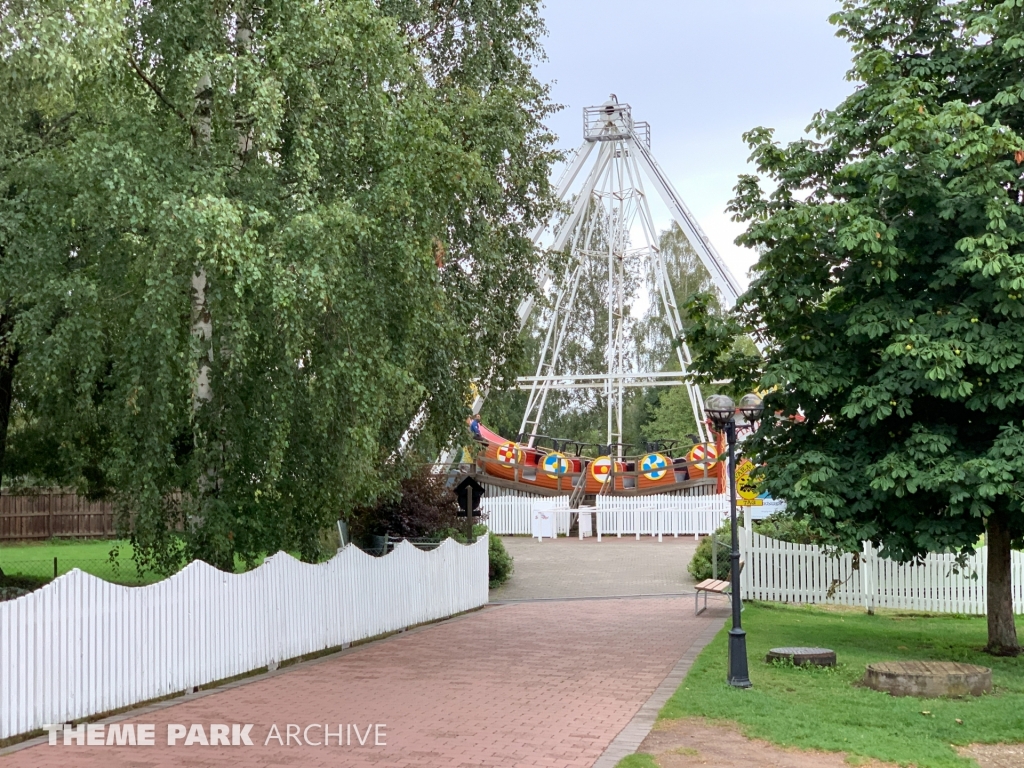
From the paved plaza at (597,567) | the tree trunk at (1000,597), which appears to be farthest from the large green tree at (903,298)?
the paved plaza at (597,567)

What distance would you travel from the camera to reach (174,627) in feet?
31.7

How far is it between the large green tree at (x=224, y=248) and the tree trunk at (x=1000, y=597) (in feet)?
24.8

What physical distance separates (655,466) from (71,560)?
58.4 ft

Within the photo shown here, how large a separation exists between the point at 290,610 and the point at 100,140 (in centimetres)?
534

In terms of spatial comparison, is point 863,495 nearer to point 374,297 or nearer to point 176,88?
point 374,297

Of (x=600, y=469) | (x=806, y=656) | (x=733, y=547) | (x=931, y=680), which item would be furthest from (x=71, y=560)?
(x=931, y=680)

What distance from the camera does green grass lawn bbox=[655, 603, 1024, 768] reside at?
8.12 meters

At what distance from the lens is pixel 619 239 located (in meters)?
39.8

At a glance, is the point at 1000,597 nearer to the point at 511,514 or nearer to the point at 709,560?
the point at 709,560

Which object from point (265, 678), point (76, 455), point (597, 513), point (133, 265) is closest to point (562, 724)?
point (265, 678)

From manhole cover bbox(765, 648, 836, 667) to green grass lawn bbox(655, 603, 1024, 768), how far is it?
0.33 feet

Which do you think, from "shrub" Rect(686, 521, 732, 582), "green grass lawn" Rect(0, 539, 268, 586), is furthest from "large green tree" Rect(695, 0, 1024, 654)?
"green grass lawn" Rect(0, 539, 268, 586)

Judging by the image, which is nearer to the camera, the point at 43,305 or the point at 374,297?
the point at 43,305

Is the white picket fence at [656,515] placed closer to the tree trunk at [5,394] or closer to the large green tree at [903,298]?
the tree trunk at [5,394]
